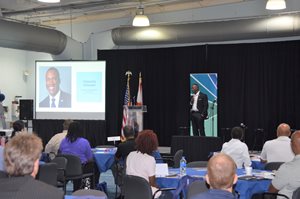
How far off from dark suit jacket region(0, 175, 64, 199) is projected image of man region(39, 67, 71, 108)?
10.1 m

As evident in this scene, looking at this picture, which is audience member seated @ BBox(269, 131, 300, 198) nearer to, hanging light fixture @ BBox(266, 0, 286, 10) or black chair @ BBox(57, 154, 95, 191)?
black chair @ BBox(57, 154, 95, 191)

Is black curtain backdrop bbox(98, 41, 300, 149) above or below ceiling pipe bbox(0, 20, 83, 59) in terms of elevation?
below

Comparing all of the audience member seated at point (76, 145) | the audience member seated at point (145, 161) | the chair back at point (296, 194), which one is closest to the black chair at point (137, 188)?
the audience member seated at point (145, 161)

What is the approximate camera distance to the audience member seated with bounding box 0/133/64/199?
8.01 feet

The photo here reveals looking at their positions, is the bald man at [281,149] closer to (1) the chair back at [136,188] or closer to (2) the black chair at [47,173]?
(1) the chair back at [136,188]

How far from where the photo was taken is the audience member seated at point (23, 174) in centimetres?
244

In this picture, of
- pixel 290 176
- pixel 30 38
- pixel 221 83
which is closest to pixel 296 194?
pixel 290 176

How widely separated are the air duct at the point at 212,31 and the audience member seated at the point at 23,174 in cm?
866

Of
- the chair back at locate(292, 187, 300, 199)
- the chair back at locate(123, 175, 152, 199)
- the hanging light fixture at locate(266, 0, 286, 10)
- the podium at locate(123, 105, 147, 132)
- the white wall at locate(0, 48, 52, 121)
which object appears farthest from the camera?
the white wall at locate(0, 48, 52, 121)

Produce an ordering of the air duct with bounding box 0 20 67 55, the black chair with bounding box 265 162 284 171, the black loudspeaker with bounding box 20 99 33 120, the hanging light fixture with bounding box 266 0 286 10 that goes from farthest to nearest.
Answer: the black loudspeaker with bounding box 20 99 33 120 < the air duct with bounding box 0 20 67 55 < the hanging light fixture with bounding box 266 0 286 10 < the black chair with bounding box 265 162 284 171

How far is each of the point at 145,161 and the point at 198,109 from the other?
669 centimetres

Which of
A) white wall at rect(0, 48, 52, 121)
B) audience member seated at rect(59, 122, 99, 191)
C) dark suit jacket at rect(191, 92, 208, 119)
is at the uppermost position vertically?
white wall at rect(0, 48, 52, 121)

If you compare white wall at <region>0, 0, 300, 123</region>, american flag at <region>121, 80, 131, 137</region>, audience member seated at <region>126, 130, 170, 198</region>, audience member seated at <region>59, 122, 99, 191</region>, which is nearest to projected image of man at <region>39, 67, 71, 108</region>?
american flag at <region>121, 80, 131, 137</region>

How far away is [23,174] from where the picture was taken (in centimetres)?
249
